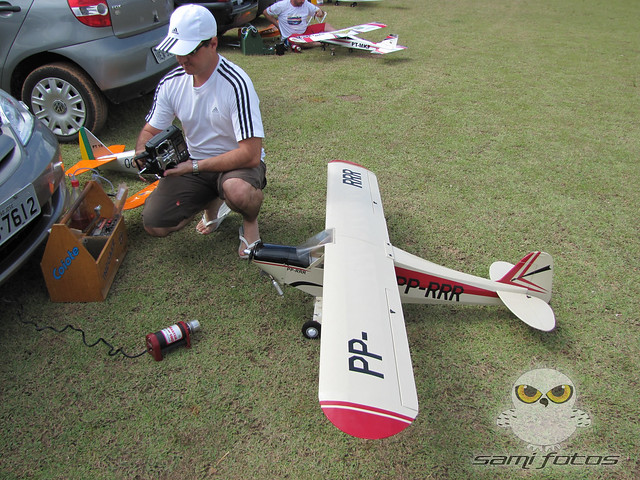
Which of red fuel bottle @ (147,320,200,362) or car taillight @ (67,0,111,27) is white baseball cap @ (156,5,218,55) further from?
car taillight @ (67,0,111,27)

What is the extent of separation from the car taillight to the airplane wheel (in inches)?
156

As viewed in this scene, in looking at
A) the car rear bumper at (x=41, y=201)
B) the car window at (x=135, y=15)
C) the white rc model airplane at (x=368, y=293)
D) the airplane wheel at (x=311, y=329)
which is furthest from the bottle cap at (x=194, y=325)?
the car window at (x=135, y=15)

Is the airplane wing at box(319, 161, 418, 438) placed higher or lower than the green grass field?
higher

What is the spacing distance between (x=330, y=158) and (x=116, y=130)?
2.66 m

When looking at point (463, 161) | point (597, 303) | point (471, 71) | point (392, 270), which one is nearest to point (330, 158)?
point (463, 161)

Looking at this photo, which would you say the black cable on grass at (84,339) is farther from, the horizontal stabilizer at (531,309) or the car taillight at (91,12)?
the car taillight at (91,12)

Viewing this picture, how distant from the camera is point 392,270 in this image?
287 centimetres

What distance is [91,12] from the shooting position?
4621 mm

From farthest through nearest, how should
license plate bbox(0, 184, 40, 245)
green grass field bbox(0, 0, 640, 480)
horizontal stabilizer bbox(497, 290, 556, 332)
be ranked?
horizontal stabilizer bbox(497, 290, 556, 332) < license plate bbox(0, 184, 40, 245) < green grass field bbox(0, 0, 640, 480)

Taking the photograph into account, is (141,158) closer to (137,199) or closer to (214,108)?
(214,108)

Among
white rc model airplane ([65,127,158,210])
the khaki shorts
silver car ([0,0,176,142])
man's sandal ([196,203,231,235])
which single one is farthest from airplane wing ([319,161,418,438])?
silver car ([0,0,176,142])

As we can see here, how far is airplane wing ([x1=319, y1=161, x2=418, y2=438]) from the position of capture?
1923 mm

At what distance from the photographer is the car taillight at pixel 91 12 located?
4.58 metres

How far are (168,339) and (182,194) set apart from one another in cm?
123
